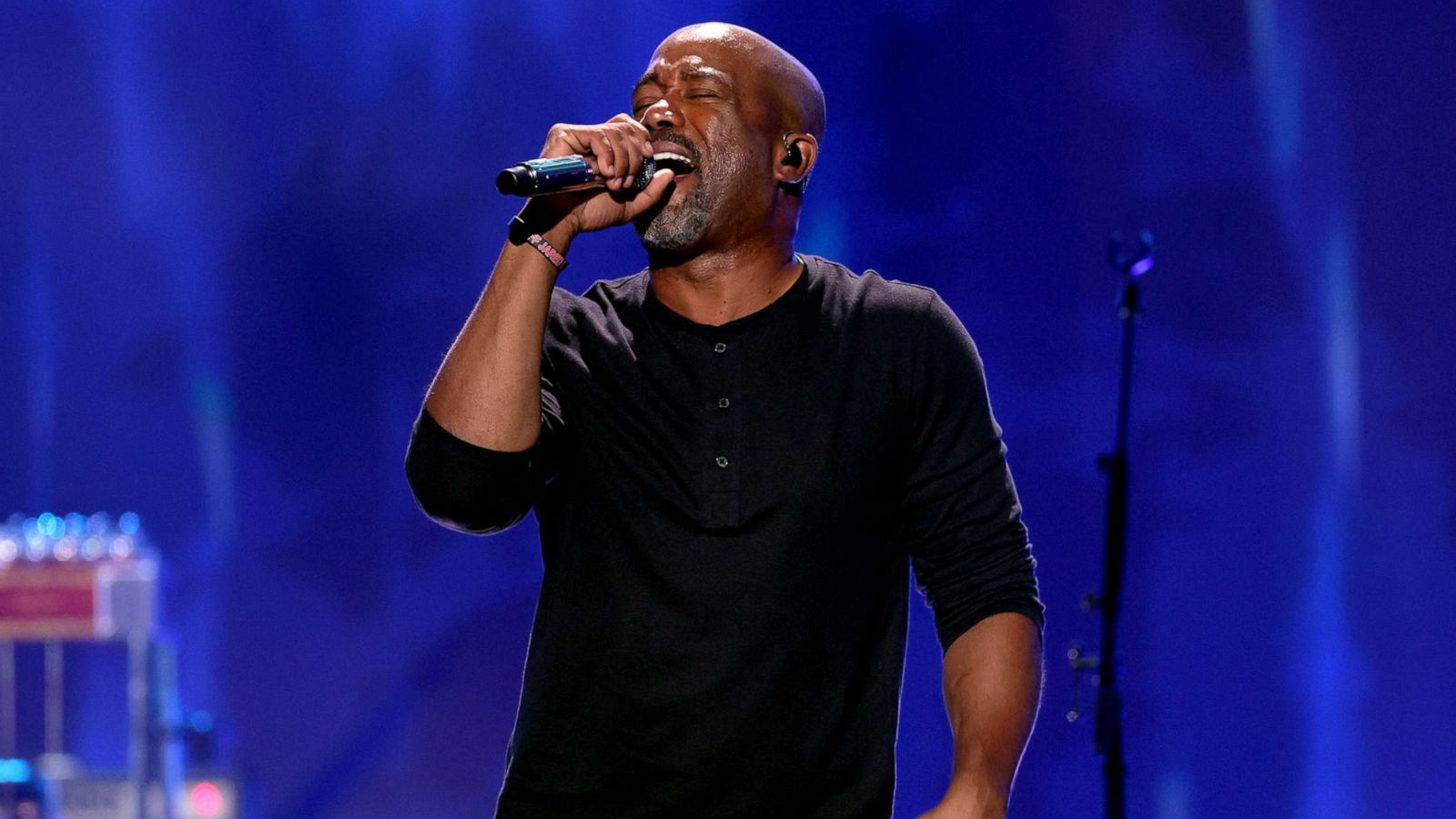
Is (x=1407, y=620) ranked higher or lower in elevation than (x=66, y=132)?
lower

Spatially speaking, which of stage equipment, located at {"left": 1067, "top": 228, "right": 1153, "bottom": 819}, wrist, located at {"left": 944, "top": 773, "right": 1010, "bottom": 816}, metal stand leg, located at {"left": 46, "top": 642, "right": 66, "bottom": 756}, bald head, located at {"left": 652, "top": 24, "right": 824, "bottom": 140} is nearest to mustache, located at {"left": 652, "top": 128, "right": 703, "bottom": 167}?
bald head, located at {"left": 652, "top": 24, "right": 824, "bottom": 140}

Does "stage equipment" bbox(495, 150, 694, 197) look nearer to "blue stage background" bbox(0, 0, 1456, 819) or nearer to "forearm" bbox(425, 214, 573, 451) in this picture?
"forearm" bbox(425, 214, 573, 451)

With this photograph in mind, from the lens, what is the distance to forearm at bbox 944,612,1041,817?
1410 millimetres

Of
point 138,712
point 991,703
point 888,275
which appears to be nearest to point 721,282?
point 991,703

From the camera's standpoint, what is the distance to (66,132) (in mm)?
5301

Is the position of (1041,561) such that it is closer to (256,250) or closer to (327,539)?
(327,539)

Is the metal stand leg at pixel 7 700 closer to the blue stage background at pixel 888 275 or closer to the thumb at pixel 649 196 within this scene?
the blue stage background at pixel 888 275

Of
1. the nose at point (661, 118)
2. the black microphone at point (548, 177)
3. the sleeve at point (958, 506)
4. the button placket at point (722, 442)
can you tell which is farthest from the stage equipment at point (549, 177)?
the sleeve at point (958, 506)

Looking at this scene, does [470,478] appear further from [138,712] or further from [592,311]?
[138,712]

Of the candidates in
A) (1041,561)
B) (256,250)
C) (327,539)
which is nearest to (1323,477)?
(1041,561)

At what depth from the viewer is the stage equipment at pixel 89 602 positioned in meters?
5.01

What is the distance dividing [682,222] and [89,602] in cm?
408

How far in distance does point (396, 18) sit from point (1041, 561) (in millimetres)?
2796

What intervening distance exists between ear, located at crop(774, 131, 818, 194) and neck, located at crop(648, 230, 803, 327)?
101 millimetres
